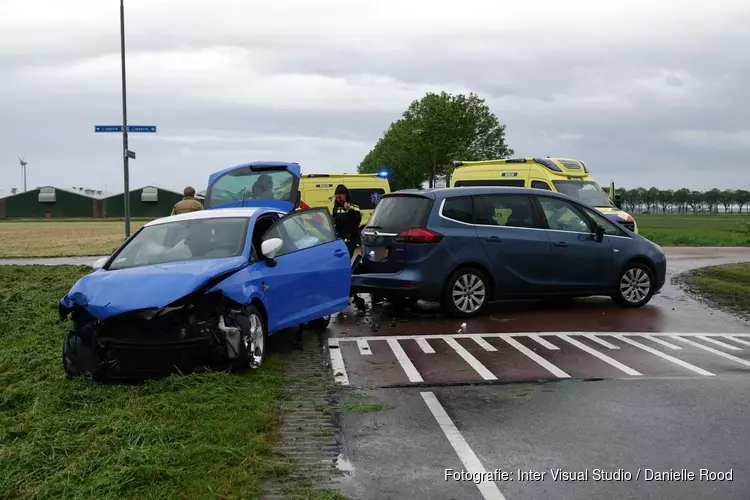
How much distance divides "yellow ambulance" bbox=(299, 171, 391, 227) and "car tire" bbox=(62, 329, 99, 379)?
14923 millimetres

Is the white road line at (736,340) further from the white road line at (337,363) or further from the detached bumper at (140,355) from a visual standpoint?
the detached bumper at (140,355)

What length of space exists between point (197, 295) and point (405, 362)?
2.36 m

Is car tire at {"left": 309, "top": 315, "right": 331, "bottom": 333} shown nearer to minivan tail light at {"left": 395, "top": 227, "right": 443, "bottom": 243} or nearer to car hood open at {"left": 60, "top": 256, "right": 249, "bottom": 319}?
minivan tail light at {"left": 395, "top": 227, "right": 443, "bottom": 243}

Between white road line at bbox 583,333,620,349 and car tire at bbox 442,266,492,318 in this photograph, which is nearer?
white road line at bbox 583,333,620,349

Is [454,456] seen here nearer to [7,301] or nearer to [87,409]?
[87,409]

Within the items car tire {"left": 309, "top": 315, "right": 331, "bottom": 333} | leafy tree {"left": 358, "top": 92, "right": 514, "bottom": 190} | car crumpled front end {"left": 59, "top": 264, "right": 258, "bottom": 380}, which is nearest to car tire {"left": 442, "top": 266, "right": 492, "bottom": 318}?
car tire {"left": 309, "top": 315, "right": 331, "bottom": 333}

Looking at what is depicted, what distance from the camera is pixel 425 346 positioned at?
8.70 metres

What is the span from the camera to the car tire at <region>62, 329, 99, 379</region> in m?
6.55

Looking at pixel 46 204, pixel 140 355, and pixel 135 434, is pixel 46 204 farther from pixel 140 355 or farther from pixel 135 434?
pixel 135 434

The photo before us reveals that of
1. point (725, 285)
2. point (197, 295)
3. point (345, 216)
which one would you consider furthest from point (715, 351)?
point (725, 285)

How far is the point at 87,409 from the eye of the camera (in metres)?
5.82

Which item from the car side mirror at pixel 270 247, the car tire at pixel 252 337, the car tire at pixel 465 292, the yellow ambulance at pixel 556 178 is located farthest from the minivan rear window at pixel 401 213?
the yellow ambulance at pixel 556 178

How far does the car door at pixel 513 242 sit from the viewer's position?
10.6 metres

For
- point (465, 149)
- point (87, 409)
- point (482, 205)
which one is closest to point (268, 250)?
point (87, 409)
